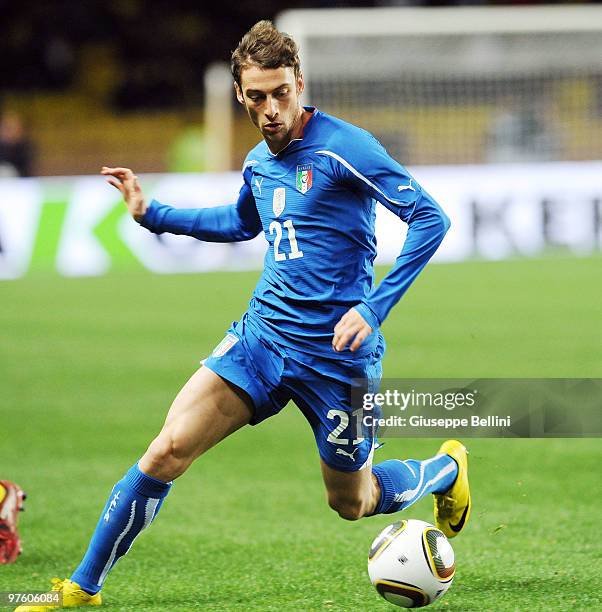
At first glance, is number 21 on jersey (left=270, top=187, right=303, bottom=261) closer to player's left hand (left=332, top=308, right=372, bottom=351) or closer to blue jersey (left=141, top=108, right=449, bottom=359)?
blue jersey (left=141, top=108, right=449, bottom=359)

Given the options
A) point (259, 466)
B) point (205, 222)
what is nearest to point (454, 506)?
point (205, 222)

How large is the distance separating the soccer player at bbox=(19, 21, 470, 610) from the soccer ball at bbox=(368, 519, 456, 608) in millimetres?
299

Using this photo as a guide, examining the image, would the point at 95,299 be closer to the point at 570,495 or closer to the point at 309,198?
the point at 570,495

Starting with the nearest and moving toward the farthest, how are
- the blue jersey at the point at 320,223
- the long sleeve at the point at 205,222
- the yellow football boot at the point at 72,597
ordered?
the blue jersey at the point at 320,223, the yellow football boot at the point at 72,597, the long sleeve at the point at 205,222

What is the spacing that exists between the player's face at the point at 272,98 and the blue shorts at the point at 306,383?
0.74m

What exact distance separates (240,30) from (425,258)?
75.0 feet

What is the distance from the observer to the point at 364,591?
4633 millimetres

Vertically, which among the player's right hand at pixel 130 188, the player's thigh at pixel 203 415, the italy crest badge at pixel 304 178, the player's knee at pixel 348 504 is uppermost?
the italy crest badge at pixel 304 178

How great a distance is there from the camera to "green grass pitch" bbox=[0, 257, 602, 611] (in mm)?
4766

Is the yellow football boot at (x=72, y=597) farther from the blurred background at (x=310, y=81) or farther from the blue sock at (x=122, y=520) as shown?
the blurred background at (x=310, y=81)

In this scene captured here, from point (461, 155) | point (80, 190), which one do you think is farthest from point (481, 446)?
point (461, 155)

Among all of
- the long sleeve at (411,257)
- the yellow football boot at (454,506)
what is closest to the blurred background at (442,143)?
the yellow football boot at (454,506)

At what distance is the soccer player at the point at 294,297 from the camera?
13.7 feet

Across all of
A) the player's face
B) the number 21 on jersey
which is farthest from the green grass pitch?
the player's face
